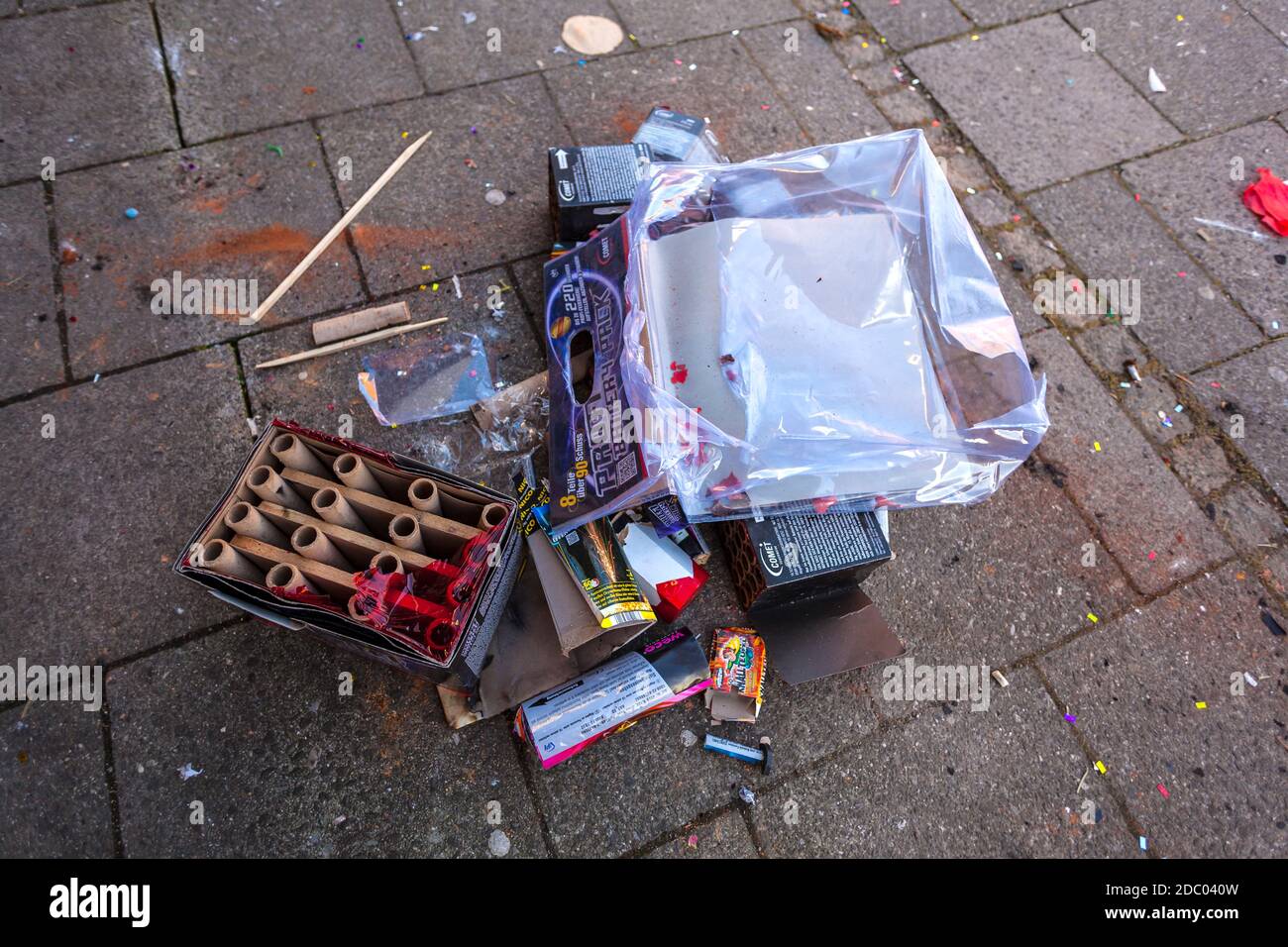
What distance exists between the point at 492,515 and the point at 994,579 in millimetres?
1855

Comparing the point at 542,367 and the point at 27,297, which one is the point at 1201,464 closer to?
the point at 542,367

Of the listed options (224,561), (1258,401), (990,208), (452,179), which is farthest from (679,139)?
(1258,401)

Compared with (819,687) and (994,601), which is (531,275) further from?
(994,601)

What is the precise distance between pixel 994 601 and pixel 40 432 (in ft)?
11.3

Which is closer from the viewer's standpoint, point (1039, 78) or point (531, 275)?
point (531, 275)

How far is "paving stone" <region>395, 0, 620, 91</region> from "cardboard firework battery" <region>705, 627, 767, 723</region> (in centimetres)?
291

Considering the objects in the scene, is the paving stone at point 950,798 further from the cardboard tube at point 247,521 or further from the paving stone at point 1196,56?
the paving stone at point 1196,56

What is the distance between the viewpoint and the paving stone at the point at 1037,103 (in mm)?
3729

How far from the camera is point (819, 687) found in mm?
2439

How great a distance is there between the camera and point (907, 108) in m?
3.79

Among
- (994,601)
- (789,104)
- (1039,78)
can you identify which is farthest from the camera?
(1039,78)

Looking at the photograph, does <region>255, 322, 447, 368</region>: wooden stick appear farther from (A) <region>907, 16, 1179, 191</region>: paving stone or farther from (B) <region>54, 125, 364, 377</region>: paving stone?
(A) <region>907, 16, 1179, 191</region>: paving stone

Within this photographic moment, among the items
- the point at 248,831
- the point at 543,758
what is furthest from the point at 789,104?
the point at 248,831

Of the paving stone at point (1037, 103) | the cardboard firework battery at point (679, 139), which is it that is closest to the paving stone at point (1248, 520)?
the paving stone at point (1037, 103)
